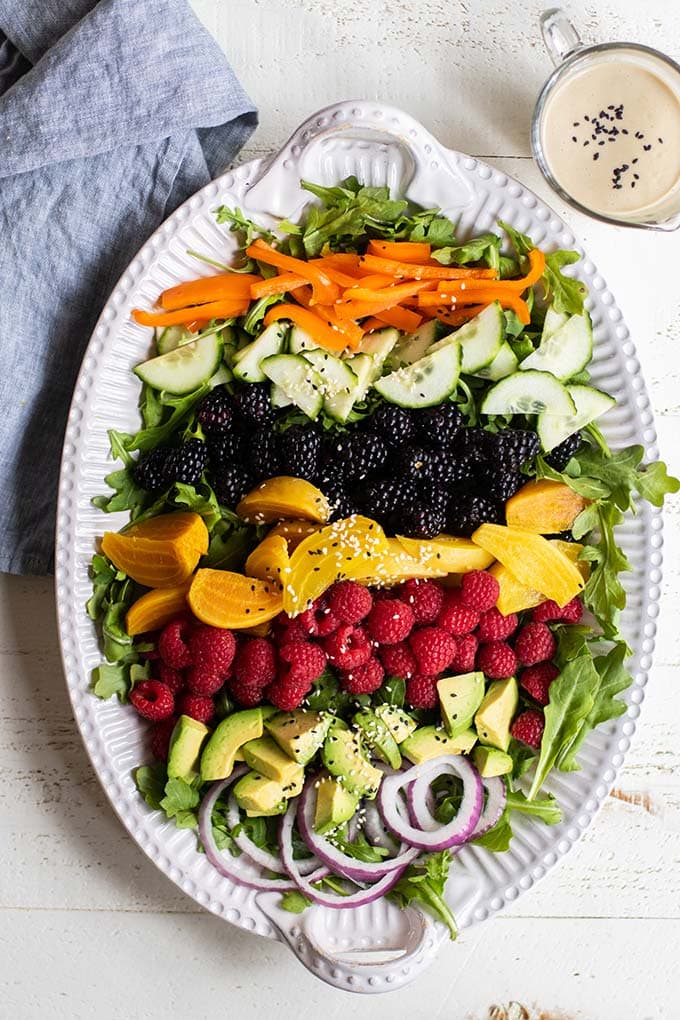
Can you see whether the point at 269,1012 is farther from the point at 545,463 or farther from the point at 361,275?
the point at 361,275

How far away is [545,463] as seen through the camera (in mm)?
1851

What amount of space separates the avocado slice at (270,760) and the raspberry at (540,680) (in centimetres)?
51

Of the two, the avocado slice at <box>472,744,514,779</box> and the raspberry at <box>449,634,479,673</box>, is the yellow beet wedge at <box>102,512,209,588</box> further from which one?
the avocado slice at <box>472,744,514,779</box>

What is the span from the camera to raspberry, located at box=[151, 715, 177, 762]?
1.85 m

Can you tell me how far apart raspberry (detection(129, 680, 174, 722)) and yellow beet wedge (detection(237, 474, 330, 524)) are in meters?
0.40

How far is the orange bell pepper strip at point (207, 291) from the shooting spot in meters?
1.79

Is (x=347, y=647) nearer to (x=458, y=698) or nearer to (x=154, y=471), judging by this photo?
(x=458, y=698)

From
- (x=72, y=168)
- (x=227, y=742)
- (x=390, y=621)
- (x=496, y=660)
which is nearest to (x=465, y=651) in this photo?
(x=496, y=660)

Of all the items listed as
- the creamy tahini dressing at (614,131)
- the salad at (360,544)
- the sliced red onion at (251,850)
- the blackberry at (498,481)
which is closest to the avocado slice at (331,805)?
the salad at (360,544)

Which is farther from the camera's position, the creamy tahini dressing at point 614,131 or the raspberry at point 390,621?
the creamy tahini dressing at point 614,131

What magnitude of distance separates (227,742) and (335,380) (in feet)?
2.48

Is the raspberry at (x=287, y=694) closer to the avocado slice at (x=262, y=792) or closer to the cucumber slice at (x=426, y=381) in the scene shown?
the avocado slice at (x=262, y=792)

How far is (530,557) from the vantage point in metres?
1.81

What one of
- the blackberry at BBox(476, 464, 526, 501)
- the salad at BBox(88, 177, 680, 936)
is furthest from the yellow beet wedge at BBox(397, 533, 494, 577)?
the blackberry at BBox(476, 464, 526, 501)
